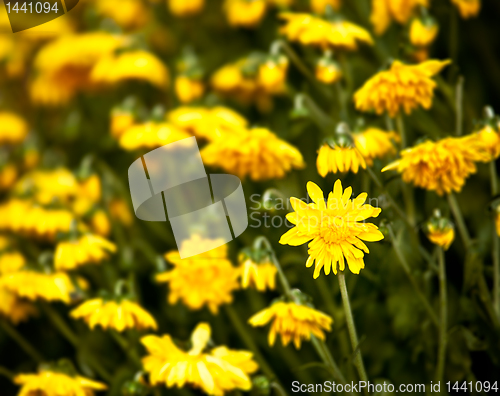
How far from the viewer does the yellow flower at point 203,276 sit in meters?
0.97

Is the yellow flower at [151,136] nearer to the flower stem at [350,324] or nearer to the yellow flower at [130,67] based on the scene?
the yellow flower at [130,67]

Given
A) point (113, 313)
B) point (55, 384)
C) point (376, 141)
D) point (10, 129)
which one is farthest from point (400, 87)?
point (10, 129)

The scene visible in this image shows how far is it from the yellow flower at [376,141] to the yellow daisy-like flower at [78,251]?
1.84 feet

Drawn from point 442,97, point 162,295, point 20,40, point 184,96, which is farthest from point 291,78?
point 20,40

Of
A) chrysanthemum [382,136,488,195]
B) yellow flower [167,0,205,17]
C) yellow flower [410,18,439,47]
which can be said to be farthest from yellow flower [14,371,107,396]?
yellow flower [167,0,205,17]

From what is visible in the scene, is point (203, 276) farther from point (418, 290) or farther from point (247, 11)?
point (247, 11)

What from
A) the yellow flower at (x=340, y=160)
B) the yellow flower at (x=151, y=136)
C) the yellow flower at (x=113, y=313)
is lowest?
the yellow flower at (x=113, y=313)

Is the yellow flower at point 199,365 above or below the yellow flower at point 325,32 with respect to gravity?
below

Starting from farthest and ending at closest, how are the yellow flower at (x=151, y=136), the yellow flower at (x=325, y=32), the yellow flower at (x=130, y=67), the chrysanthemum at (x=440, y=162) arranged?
the yellow flower at (x=130, y=67) → the yellow flower at (x=151, y=136) → the yellow flower at (x=325, y=32) → the chrysanthemum at (x=440, y=162)

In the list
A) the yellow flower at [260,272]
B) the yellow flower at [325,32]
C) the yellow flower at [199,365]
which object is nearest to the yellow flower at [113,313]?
the yellow flower at [199,365]

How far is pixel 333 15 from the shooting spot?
108 cm

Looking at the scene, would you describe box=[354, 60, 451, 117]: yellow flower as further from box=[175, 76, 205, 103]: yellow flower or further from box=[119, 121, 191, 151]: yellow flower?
box=[175, 76, 205, 103]: yellow flower

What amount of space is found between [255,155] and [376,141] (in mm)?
228

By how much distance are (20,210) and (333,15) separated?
89 cm
